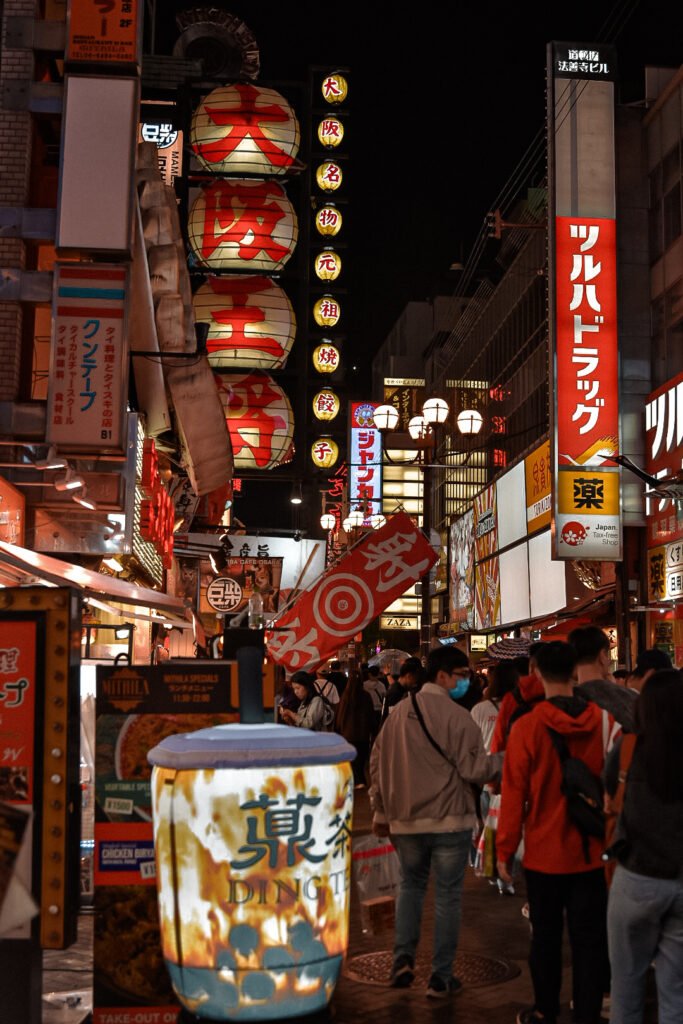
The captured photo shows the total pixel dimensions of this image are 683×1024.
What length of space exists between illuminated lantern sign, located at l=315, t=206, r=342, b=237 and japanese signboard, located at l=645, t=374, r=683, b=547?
11.9 metres

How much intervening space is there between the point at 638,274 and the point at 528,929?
2006 cm

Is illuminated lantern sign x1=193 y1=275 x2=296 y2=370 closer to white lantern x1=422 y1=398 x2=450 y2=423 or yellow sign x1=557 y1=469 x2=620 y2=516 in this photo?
white lantern x1=422 y1=398 x2=450 y2=423

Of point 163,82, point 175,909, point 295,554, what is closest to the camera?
point 175,909

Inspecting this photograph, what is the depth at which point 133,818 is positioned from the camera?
229 inches

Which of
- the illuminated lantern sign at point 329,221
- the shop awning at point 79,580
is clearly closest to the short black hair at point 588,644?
the shop awning at point 79,580

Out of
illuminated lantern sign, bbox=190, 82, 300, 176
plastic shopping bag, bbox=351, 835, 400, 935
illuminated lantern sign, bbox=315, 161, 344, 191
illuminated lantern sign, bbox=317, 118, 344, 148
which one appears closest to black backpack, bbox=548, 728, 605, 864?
plastic shopping bag, bbox=351, 835, 400, 935

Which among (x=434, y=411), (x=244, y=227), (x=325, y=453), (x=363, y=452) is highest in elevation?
(x=244, y=227)

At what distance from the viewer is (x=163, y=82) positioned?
93.8 ft

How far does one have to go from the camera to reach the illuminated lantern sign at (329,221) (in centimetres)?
3359

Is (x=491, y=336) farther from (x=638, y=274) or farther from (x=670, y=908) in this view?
(x=670, y=908)

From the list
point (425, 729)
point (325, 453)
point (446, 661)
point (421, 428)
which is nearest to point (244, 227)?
point (421, 428)

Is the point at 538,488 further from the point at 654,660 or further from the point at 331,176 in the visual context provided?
the point at 654,660

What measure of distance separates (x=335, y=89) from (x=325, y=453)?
10.5 meters

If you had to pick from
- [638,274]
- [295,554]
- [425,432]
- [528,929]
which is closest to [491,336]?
[295,554]
